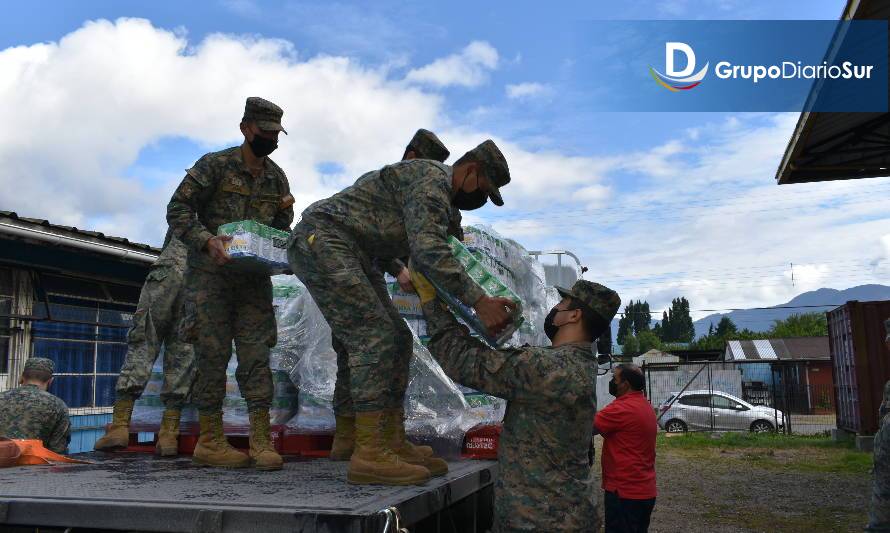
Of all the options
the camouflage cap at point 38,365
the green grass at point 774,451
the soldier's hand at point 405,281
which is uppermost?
the soldier's hand at point 405,281

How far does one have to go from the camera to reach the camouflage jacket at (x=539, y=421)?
8.98ft

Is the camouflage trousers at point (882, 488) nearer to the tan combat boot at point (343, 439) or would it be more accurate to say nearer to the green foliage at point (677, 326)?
the tan combat boot at point (343, 439)

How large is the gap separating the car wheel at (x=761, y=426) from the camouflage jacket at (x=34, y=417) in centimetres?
1776

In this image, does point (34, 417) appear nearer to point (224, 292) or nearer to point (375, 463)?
point (224, 292)

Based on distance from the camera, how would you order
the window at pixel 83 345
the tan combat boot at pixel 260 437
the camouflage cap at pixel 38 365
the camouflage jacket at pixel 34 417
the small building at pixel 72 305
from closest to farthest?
the tan combat boot at pixel 260 437 → the camouflage jacket at pixel 34 417 → the camouflage cap at pixel 38 365 → the small building at pixel 72 305 → the window at pixel 83 345

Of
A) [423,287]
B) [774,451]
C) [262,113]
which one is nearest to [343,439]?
[423,287]

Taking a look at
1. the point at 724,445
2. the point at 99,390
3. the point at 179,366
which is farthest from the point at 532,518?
the point at 724,445

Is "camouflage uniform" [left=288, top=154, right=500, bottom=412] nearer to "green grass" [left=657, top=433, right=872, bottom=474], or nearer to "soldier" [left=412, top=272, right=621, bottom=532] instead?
"soldier" [left=412, top=272, right=621, bottom=532]

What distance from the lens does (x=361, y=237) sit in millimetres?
3201

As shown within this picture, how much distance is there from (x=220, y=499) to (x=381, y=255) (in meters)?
1.40

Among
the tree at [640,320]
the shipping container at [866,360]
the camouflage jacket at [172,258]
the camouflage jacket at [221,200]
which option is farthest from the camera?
the tree at [640,320]

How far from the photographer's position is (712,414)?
18.9 m

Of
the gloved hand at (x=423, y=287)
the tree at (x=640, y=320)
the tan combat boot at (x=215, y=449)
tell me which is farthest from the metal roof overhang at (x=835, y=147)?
the tree at (x=640, y=320)

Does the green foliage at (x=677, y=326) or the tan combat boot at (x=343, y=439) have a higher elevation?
the green foliage at (x=677, y=326)
